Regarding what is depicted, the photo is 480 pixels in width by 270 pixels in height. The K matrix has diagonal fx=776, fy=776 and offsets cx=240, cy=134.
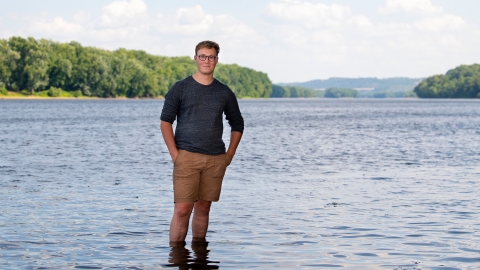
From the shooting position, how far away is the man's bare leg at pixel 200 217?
960 centimetres

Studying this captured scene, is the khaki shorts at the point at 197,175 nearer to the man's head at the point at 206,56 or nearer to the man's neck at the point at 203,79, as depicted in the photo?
the man's neck at the point at 203,79

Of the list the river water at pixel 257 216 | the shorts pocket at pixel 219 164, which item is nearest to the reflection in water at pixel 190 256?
the river water at pixel 257 216

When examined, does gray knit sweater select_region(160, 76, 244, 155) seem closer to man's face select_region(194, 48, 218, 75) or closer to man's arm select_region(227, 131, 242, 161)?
man's face select_region(194, 48, 218, 75)

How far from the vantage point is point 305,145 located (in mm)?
37469

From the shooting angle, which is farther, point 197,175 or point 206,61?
point 197,175

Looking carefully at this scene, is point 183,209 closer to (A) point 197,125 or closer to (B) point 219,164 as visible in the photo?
(B) point 219,164

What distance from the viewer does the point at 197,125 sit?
8.90m

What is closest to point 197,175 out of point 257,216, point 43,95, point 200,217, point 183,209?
point 183,209

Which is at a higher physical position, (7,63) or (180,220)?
(7,63)

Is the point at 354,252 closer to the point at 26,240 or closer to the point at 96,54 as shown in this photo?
the point at 26,240

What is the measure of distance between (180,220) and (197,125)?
4.51ft

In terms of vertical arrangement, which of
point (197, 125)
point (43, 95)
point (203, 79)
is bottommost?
point (43, 95)

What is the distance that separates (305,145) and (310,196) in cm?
2086

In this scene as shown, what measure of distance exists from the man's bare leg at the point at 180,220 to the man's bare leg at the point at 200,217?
0.54 feet
